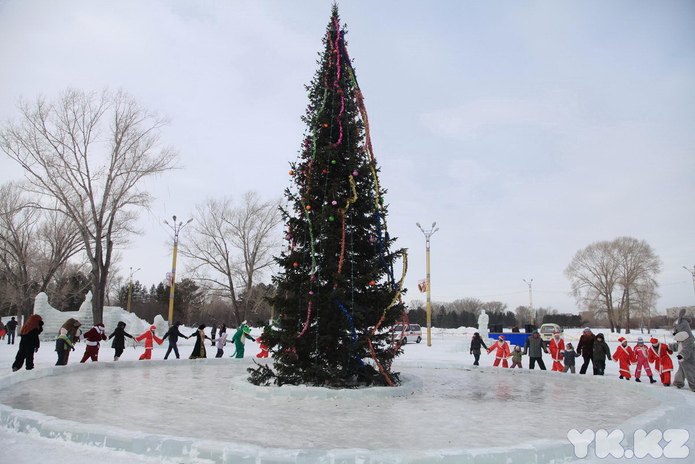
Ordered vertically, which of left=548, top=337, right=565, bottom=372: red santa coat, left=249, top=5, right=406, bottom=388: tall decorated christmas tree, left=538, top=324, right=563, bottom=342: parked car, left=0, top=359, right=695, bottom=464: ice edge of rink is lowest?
left=538, top=324, right=563, bottom=342: parked car

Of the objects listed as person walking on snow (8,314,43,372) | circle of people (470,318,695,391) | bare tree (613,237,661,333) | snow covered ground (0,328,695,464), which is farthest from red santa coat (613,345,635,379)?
bare tree (613,237,661,333)

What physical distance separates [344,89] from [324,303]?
527cm

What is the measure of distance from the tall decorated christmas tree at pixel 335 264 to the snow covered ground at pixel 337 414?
0.96 metres

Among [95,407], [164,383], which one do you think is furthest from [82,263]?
[95,407]

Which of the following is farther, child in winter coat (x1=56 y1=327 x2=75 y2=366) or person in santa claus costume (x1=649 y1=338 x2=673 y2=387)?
child in winter coat (x1=56 y1=327 x2=75 y2=366)

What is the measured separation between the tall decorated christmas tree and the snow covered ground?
960mm

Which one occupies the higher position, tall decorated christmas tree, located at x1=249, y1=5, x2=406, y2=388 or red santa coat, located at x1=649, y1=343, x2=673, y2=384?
tall decorated christmas tree, located at x1=249, y1=5, x2=406, y2=388

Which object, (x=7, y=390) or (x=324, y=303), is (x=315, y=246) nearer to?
(x=324, y=303)

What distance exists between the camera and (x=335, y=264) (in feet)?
35.2

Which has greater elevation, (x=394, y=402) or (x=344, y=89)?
(x=344, y=89)

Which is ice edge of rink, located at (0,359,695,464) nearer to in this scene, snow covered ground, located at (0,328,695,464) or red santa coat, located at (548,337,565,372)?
snow covered ground, located at (0,328,695,464)

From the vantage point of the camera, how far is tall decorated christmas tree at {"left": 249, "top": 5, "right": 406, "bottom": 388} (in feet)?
34.3

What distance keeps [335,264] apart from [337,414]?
11.6 ft

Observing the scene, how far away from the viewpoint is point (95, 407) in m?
8.14
